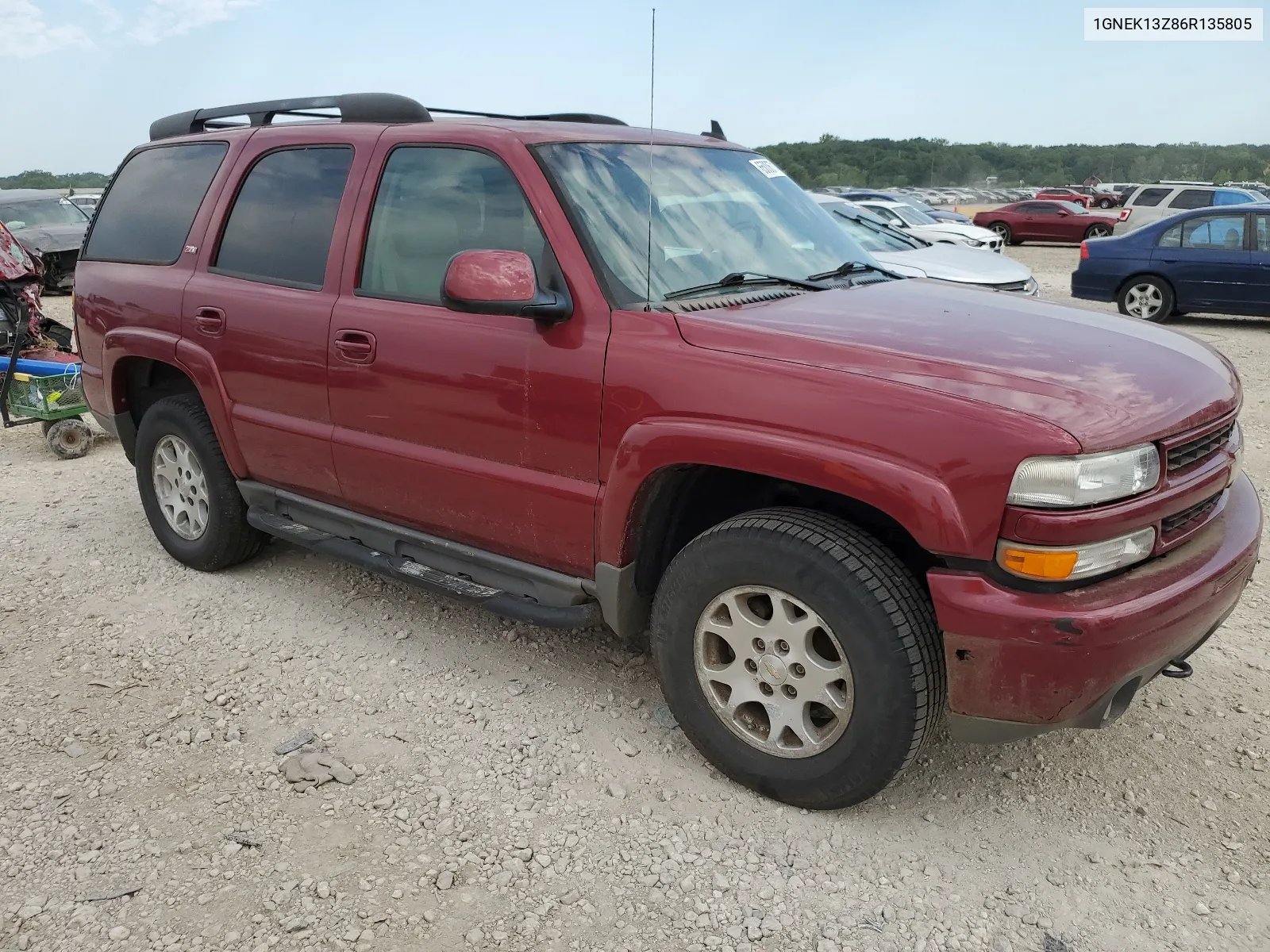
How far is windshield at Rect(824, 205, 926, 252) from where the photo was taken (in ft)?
30.2

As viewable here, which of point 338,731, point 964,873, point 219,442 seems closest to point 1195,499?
point 964,873

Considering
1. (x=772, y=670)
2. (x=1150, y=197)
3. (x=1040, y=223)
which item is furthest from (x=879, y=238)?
(x=1040, y=223)

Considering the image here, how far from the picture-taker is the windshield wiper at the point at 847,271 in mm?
3490

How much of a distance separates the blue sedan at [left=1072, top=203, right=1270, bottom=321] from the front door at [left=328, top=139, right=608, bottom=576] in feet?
33.9

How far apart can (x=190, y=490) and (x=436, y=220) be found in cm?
206

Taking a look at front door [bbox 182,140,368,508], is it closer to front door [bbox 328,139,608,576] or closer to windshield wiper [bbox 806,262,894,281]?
front door [bbox 328,139,608,576]

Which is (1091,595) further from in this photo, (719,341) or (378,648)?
(378,648)

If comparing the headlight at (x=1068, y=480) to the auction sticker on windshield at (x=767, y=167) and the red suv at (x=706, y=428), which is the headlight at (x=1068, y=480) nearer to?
the red suv at (x=706, y=428)

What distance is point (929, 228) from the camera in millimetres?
16969

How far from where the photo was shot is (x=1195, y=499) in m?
2.62

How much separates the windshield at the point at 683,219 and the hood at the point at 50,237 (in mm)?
14799

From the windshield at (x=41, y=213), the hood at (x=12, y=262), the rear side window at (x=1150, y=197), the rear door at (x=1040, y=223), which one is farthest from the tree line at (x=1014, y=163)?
the hood at (x=12, y=262)

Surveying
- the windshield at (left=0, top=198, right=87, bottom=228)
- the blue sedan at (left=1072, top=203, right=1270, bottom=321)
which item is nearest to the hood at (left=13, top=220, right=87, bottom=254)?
the windshield at (left=0, top=198, right=87, bottom=228)

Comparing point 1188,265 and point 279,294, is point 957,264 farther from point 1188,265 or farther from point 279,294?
point 279,294
